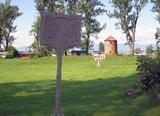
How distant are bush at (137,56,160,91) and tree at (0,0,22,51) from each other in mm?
86737

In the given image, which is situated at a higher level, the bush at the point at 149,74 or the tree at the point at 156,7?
the tree at the point at 156,7

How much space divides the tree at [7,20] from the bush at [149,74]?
285 ft

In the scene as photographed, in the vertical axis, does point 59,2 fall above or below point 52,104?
above

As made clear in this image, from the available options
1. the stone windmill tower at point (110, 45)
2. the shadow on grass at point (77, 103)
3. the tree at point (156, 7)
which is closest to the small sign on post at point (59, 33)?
the shadow on grass at point (77, 103)

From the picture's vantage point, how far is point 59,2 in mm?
85250

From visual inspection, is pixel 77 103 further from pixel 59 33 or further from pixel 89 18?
pixel 89 18

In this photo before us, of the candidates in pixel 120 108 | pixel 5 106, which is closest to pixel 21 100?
pixel 5 106

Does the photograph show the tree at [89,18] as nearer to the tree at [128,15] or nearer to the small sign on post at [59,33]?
the tree at [128,15]

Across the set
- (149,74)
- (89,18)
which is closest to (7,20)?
(89,18)

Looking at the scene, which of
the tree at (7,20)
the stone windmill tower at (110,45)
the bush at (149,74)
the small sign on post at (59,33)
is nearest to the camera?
the small sign on post at (59,33)

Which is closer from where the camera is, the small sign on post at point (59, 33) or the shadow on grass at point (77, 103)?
the small sign on post at point (59, 33)

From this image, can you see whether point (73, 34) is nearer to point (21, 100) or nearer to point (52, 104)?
point (52, 104)

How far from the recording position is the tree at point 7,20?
9938 cm

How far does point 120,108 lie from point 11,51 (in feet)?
194
